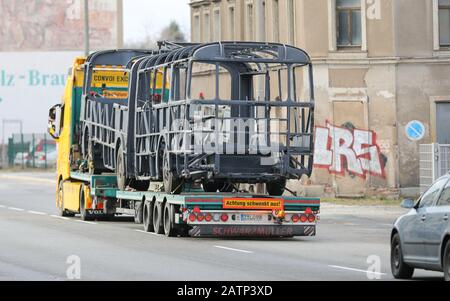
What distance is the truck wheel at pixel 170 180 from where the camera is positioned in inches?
1093

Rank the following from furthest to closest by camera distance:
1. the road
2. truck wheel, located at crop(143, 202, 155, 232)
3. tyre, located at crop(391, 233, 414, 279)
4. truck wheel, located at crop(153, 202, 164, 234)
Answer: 1. truck wheel, located at crop(143, 202, 155, 232)
2. truck wheel, located at crop(153, 202, 164, 234)
3. the road
4. tyre, located at crop(391, 233, 414, 279)

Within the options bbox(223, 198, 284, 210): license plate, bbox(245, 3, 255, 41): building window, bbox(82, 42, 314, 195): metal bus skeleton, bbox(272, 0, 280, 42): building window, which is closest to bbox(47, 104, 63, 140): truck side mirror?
bbox(82, 42, 314, 195): metal bus skeleton

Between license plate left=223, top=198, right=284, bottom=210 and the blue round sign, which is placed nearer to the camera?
license plate left=223, top=198, right=284, bottom=210

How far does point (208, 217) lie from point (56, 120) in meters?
12.0

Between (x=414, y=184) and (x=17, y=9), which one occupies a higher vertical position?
(x=17, y=9)

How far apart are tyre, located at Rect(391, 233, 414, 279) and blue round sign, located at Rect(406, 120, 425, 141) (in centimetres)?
2464

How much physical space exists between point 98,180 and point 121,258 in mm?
11607

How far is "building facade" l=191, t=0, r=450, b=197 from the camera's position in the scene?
150 feet

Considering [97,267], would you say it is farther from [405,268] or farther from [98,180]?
[98,180]

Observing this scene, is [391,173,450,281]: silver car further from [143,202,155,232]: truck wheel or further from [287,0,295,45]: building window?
[287,0,295,45]: building window

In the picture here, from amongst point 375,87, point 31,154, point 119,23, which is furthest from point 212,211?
point 119,23

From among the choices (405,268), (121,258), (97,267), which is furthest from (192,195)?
(405,268)

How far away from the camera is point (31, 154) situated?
87562 millimetres
